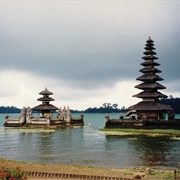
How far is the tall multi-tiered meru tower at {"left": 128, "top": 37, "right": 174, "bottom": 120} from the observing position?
6338 cm

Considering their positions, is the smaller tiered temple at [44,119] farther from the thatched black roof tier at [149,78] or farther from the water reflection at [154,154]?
the water reflection at [154,154]

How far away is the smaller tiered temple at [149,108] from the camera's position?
191 feet

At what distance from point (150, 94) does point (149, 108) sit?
3708 millimetres

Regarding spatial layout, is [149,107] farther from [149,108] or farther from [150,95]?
[150,95]

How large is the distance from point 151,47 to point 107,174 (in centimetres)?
5378

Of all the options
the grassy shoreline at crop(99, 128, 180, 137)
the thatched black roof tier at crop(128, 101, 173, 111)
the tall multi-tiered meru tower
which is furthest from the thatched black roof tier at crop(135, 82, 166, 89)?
the grassy shoreline at crop(99, 128, 180, 137)

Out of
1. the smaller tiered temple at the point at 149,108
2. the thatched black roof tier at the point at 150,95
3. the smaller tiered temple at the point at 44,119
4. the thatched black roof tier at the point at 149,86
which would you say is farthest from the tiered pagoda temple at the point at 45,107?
the thatched black roof tier at the point at 150,95

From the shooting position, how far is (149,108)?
62.5 m

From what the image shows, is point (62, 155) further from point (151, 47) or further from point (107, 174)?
point (151, 47)

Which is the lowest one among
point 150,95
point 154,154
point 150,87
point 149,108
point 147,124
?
point 154,154

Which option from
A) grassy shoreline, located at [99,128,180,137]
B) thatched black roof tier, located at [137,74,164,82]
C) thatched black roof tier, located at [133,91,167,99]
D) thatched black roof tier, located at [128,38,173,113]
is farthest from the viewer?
thatched black roof tier, located at [137,74,164,82]

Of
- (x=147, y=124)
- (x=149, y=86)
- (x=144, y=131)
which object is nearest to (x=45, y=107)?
(x=149, y=86)

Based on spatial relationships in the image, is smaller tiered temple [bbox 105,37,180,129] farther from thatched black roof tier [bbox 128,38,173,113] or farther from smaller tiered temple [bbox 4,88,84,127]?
smaller tiered temple [bbox 4,88,84,127]

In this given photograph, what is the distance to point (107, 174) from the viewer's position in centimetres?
1967
